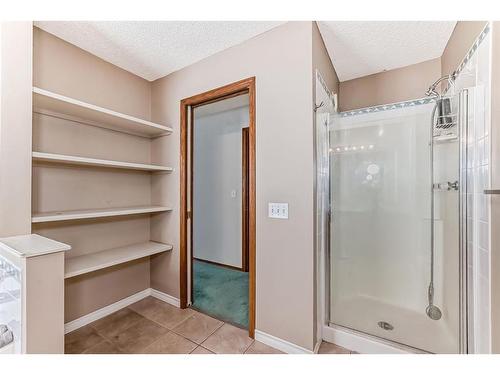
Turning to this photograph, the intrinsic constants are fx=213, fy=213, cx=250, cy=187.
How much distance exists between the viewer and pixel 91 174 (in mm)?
1771

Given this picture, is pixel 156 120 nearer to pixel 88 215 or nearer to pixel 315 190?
pixel 88 215

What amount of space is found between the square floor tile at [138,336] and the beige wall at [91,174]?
1.31 ft

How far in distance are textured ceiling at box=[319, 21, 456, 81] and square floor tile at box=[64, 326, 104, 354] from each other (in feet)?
8.96

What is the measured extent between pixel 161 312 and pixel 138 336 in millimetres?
320

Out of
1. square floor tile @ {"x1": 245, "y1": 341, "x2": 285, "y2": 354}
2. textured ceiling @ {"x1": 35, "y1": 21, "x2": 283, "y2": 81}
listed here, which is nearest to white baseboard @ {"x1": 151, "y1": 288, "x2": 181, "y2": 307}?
square floor tile @ {"x1": 245, "y1": 341, "x2": 285, "y2": 354}

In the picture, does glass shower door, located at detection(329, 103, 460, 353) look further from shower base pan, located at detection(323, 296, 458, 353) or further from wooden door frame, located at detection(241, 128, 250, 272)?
wooden door frame, located at detection(241, 128, 250, 272)

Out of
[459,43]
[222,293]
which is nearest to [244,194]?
[222,293]

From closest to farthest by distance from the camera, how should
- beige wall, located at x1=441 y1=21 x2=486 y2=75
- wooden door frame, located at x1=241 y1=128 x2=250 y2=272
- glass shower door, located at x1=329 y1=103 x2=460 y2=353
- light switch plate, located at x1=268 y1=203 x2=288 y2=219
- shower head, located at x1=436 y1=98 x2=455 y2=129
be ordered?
beige wall, located at x1=441 y1=21 x2=486 y2=75, shower head, located at x1=436 y1=98 x2=455 y2=129, light switch plate, located at x1=268 y1=203 x2=288 y2=219, glass shower door, located at x1=329 y1=103 x2=460 y2=353, wooden door frame, located at x1=241 y1=128 x2=250 y2=272

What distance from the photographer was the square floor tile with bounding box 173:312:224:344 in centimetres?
159

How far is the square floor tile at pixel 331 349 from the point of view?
142 centimetres

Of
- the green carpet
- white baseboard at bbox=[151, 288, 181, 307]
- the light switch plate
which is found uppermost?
the light switch plate

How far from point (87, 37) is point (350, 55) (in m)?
2.09

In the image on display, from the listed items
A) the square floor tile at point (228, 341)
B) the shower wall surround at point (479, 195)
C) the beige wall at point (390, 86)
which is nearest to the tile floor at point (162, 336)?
the square floor tile at point (228, 341)
